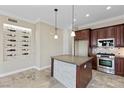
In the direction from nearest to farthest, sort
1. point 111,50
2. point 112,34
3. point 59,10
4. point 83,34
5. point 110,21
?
point 59,10 < point 112,34 < point 111,50 < point 110,21 < point 83,34

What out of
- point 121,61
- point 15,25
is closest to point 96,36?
point 121,61

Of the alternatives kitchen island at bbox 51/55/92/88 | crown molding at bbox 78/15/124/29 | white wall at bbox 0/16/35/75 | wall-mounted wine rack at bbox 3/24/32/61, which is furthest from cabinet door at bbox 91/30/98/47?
wall-mounted wine rack at bbox 3/24/32/61

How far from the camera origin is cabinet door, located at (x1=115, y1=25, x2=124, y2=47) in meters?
4.17

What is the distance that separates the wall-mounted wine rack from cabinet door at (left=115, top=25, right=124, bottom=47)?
15.6 ft

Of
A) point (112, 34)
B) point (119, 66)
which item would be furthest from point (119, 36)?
point (119, 66)

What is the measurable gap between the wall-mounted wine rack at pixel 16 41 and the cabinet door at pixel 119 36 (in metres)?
4.75

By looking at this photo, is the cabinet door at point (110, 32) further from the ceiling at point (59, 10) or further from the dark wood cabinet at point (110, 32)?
the ceiling at point (59, 10)

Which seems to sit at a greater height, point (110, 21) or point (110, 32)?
point (110, 21)

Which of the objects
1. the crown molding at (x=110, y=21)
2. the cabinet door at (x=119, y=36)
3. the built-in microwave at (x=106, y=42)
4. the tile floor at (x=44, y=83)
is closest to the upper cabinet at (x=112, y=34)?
the cabinet door at (x=119, y=36)

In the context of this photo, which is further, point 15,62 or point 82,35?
point 82,35

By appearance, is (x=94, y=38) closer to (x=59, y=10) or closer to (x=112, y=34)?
(x=112, y=34)

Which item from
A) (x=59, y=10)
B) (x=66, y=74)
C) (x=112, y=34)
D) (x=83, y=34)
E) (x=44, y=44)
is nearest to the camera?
(x=66, y=74)

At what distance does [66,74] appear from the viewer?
3105 mm

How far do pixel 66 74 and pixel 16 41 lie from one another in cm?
326
